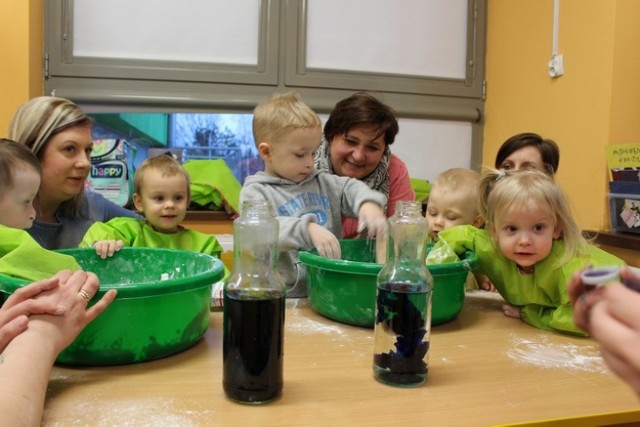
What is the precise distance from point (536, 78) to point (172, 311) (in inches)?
95.9

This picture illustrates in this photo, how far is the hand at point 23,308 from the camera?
0.77 m

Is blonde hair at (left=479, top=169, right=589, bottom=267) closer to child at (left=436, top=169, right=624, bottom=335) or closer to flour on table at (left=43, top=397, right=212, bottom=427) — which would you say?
child at (left=436, top=169, right=624, bottom=335)

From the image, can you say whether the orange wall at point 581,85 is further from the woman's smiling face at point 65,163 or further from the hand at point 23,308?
the hand at point 23,308

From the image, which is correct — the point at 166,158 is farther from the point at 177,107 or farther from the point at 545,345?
the point at 177,107

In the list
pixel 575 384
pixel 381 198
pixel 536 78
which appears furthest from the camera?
pixel 536 78

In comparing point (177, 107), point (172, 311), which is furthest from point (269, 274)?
point (177, 107)

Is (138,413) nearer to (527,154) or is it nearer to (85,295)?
(85,295)

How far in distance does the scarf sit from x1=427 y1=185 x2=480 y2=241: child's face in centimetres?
26

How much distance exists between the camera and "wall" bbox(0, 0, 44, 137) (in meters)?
2.52

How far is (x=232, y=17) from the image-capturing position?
2979 millimetres

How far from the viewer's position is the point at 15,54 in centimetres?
255

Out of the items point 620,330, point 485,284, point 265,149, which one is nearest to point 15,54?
point 265,149

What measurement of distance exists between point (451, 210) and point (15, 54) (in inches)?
82.4

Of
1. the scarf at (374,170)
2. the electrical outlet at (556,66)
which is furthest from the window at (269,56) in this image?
the scarf at (374,170)
